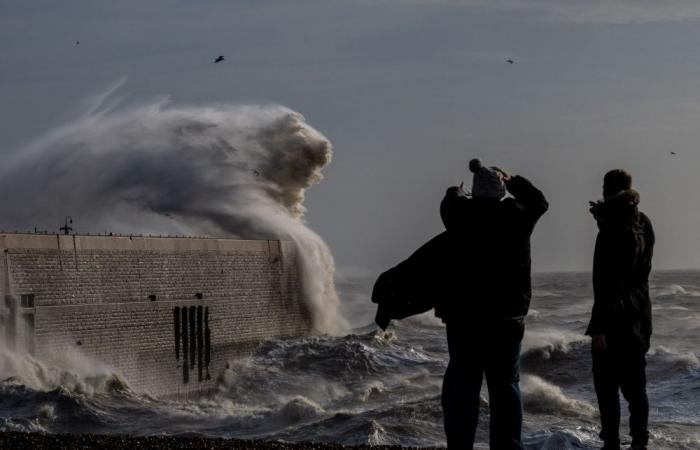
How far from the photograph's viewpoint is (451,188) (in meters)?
6.80

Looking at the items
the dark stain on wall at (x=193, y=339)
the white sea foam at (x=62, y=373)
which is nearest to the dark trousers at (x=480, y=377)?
the white sea foam at (x=62, y=373)

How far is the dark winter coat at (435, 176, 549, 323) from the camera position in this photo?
6.70 meters

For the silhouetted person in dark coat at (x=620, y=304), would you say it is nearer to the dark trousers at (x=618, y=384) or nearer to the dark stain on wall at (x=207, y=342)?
the dark trousers at (x=618, y=384)

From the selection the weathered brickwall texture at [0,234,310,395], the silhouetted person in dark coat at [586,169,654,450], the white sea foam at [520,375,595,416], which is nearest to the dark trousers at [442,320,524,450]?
the silhouetted person in dark coat at [586,169,654,450]

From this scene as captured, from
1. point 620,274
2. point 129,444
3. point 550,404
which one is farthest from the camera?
point 550,404

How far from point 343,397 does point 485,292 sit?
21.1 m

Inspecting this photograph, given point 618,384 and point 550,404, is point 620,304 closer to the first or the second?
point 618,384

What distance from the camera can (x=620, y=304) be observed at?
304 inches

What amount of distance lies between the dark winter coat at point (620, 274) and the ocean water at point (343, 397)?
6971 millimetres

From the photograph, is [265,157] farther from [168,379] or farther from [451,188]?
[451,188]

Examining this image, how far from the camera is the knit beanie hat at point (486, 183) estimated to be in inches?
269

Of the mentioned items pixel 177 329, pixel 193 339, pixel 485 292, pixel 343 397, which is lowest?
pixel 343 397

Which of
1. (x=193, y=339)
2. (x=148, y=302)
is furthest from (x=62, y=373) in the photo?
(x=193, y=339)

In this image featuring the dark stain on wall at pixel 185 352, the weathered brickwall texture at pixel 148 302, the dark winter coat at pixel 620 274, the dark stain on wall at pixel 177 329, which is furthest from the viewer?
the dark stain on wall at pixel 185 352
